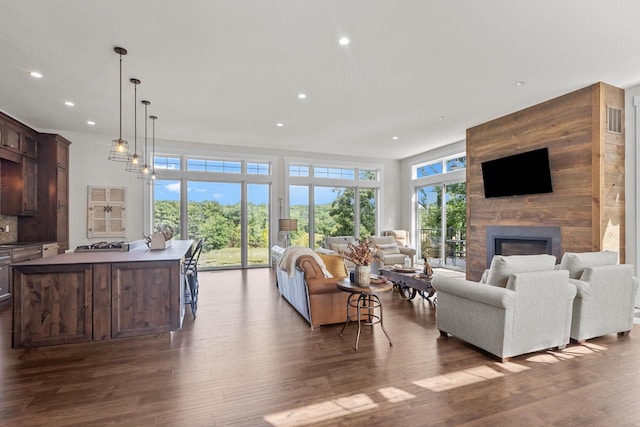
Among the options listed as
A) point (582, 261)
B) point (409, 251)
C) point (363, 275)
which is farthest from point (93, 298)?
point (409, 251)

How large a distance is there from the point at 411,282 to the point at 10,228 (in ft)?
23.4

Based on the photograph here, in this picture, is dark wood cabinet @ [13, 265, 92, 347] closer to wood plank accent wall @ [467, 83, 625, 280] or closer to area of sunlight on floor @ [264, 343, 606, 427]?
area of sunlight on floor @ [264, 343, 606, 427]

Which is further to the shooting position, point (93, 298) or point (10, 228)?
point (10, 228)

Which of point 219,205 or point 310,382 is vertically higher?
point 219,205

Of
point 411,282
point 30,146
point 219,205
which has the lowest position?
point 411,282

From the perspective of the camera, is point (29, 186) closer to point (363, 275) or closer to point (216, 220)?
point (216, 220)

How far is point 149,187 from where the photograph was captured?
23.7 feet

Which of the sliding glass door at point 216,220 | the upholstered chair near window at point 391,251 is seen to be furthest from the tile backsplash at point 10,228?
the upholstered chair near window at point 391,251

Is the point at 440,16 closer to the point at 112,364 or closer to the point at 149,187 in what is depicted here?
the point at 112,364

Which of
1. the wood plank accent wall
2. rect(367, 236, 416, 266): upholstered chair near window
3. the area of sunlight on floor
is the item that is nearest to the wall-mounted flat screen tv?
the wood plank accent wall

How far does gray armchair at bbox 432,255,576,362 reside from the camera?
2816mm

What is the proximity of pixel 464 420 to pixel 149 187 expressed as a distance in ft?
24.2

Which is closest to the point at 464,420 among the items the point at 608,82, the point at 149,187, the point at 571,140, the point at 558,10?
the point at 558,10

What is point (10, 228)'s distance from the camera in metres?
5.77
